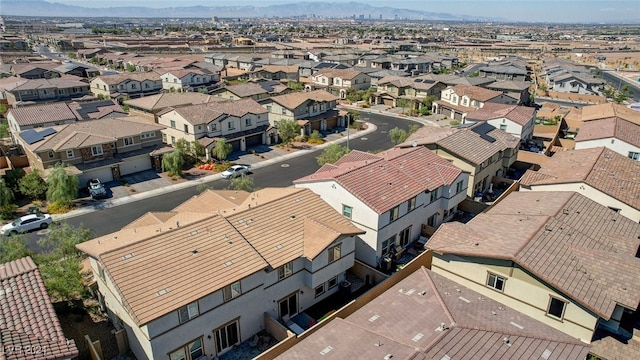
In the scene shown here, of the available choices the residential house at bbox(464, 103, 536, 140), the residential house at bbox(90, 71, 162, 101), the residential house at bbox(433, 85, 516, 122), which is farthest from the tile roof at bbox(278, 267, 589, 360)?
the residential house at bbox(90, 71, 162, 101)

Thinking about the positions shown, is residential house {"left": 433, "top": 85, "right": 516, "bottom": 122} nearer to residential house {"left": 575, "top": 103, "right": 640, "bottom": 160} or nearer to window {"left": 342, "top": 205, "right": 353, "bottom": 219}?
residential house {"left": 575, "top": 103, "right": 640, "bottom": 160}

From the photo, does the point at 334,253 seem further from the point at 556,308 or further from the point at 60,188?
the point at 60,188

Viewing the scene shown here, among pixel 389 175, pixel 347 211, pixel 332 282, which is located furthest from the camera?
pixel 389 175

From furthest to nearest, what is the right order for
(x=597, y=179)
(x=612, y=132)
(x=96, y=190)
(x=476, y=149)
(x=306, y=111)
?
(x=306, y=111)
(x=612, y=132)
(x=96, y=190)
(x=476, y=149)
(x=597, y=179)

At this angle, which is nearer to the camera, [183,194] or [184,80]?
[183,194]

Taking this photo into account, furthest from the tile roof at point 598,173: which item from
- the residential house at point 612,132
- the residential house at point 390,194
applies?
the residential house at point 390,194

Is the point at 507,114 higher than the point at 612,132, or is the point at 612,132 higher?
the point at 507,114

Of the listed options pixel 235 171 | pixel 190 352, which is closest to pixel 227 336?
pixel 190 352
